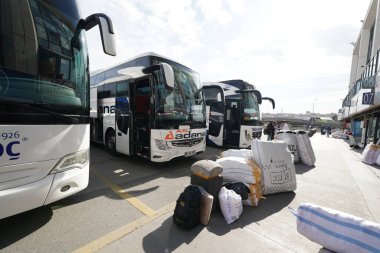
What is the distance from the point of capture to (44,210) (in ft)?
9.91

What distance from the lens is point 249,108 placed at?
928cm

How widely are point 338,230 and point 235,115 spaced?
7.77 meters

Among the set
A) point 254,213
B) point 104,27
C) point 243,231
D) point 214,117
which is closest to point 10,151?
point 104,27

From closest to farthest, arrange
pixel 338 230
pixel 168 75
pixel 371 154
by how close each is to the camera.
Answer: pixel 338 230 → pixel 168 75 → pixel 371 154

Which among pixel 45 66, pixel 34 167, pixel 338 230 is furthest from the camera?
pixel 45 66

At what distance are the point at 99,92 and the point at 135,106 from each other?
257 centimetres

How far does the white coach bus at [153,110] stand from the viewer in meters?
5.07

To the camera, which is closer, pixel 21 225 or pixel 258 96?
pixel 21 225

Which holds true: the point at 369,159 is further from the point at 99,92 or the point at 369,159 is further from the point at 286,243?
the point at 99,92

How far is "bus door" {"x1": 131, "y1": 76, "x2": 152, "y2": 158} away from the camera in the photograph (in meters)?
5.74

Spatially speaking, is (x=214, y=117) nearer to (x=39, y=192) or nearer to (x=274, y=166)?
(x=274, y=166)

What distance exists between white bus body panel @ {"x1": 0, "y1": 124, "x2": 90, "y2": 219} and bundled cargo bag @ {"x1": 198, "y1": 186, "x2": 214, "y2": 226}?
6.20ft

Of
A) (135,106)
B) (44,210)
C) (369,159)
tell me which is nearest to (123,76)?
(135,106)

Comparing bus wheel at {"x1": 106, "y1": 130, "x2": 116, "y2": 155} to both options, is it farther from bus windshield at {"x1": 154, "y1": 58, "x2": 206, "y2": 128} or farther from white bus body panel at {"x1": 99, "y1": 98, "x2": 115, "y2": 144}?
bus windshield at {"x1": 154, "y1": 58, "x2": 206, "y2": 128}
